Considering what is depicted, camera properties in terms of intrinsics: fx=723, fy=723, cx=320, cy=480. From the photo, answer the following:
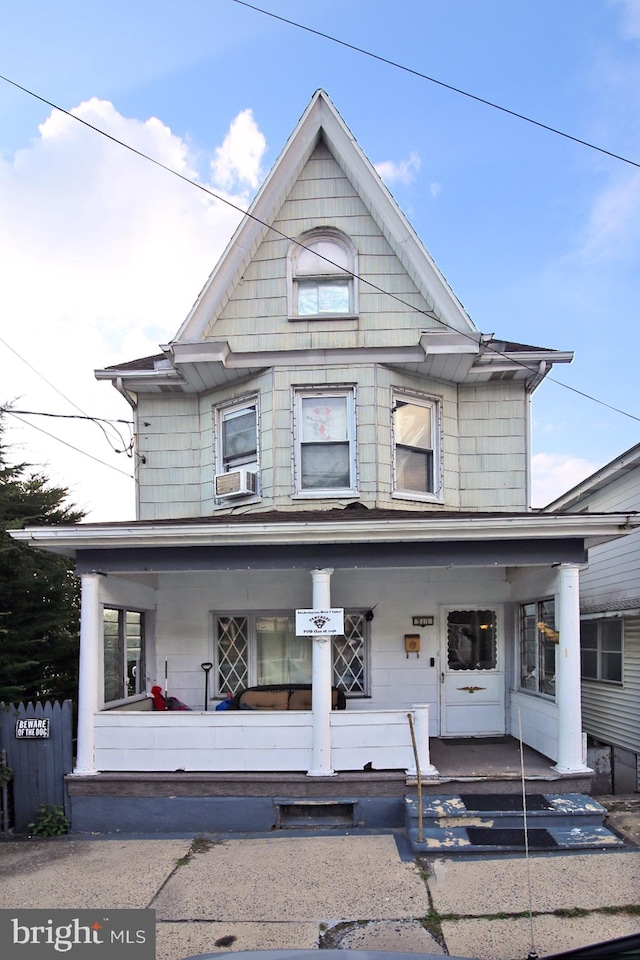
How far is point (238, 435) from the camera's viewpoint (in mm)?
11281

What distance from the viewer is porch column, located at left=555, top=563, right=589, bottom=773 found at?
27.3 ft

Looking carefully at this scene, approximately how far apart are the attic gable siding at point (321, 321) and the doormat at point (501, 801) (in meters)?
6.21

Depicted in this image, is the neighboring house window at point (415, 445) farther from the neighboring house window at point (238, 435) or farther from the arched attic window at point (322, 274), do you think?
the neighboring house window at point (238, 435)

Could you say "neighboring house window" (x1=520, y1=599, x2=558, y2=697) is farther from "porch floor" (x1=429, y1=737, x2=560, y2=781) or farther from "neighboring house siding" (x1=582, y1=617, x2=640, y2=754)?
"neighboring house siding" (x1=582, y1=617, x2=640, y2=754)

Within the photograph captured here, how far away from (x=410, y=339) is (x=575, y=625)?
4.72 metres

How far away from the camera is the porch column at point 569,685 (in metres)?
8.34

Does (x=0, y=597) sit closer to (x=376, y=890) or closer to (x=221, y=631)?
(x=221, y=631)

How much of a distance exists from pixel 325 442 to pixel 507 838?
5.73m

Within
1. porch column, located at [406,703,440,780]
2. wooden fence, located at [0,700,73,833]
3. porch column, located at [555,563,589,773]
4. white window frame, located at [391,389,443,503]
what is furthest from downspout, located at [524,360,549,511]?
wooden fence, located at [0,700,73,833]

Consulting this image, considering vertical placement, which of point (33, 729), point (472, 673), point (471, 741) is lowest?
point (471, 741)

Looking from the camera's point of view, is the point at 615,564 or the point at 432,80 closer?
the point at 432,80

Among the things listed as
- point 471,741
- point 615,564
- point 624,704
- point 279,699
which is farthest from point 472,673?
point 615,564

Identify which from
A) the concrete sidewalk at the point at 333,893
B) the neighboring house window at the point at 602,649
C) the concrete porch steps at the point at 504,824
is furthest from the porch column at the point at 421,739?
the neighboring house window at the point at 602,649

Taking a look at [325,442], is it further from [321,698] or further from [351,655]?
Answer: [321,698]
